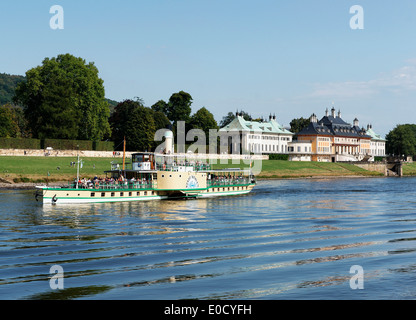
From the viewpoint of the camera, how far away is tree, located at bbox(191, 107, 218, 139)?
154 metres

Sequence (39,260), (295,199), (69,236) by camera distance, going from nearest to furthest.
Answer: (39,260) → (69,236) → (295,199)

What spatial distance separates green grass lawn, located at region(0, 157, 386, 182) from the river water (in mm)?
34790

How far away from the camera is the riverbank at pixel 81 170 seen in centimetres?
7838

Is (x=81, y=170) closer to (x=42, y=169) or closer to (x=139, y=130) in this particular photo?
(x=42, y=169)

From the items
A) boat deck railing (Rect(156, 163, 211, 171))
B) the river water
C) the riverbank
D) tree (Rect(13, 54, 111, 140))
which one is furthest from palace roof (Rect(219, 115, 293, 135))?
the river water

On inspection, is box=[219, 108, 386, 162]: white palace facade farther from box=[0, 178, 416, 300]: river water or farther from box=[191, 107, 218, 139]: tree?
box=[0, 178, 416, 300]: river water

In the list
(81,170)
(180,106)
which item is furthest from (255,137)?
(81,170)

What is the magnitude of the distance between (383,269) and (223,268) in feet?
22.5

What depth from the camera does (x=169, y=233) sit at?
33.6 m

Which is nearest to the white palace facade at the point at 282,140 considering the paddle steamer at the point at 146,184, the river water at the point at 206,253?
the paddle steamer at the point at 146,184

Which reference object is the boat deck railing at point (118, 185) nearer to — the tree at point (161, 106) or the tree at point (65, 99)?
the tree at point (65, 99)

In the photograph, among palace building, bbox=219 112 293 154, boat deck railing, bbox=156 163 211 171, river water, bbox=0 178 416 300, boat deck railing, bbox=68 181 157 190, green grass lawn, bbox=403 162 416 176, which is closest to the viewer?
river water, bbox=0 178 416 300

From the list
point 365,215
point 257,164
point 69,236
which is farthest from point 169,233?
point 257,164
